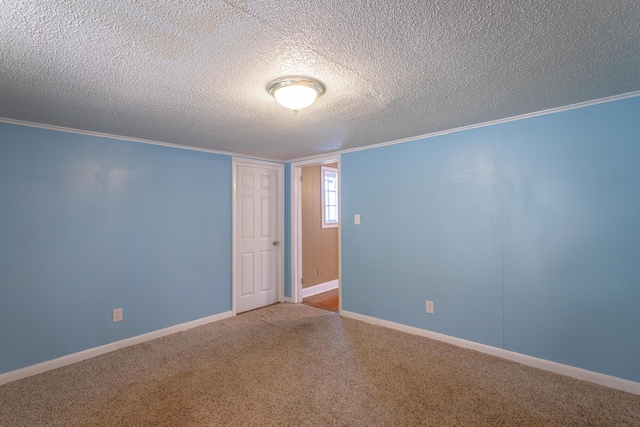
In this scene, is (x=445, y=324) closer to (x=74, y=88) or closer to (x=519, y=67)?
(x=519, y=67)

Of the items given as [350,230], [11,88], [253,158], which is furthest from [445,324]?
[11,88]

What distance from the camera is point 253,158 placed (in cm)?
425

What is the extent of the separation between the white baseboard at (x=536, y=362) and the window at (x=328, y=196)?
7.24 ft

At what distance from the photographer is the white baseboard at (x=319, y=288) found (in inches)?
192

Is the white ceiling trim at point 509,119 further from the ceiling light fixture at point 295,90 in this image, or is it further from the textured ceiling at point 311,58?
the ceiling light fixture at point 295,90

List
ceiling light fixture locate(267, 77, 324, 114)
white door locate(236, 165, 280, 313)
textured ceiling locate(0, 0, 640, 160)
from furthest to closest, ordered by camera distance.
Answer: white door locate(236, 165, 280, 313)
ceiling light fixture locate(267, 77, 324, 114)
textured ceiling locate(0, 0, 640, 160)

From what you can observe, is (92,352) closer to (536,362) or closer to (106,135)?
(106,135)

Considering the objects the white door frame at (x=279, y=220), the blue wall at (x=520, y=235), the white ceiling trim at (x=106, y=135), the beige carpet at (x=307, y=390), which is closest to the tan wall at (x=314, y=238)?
the white door frame at (x=279, y=220)

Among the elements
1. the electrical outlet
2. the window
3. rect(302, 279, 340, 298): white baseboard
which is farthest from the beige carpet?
the window

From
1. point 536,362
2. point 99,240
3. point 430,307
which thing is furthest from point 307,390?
point 99,240

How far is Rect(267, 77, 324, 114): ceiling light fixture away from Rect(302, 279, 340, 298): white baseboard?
130 inches

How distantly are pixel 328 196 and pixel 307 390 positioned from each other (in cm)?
355

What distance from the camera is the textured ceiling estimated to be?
1.24 metres

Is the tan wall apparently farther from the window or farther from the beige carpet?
the beige carpet
